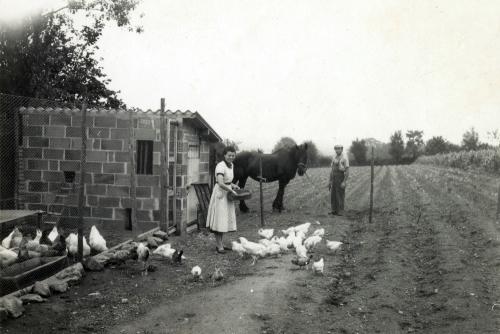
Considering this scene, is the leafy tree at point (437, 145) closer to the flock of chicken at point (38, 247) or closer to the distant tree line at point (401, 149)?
the distant tree line at point (401, 149)

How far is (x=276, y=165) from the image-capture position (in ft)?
50.1

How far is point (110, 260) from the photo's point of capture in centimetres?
770

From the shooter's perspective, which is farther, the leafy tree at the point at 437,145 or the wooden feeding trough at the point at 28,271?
the leafy tree at the point at 437,145

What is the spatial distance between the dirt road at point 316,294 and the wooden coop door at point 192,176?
1.22m

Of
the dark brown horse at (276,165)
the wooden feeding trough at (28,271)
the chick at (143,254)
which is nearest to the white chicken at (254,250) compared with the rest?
the chick at (143,254)

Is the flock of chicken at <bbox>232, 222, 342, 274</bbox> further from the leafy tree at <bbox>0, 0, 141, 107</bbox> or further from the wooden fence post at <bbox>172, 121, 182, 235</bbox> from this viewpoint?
the leafy tree at <bbox>0, 0, 141, 107</bbox>

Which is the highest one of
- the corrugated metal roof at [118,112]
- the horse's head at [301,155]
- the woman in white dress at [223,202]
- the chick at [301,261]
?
the corrugated metal roof at [118,112]

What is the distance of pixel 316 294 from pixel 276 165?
8.95m

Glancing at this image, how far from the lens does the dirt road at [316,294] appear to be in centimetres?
531

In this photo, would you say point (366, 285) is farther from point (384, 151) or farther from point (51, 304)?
point (384, 151)

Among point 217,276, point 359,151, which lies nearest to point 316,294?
point 217,276

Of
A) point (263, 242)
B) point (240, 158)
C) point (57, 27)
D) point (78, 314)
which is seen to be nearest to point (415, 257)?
point (263, 242)

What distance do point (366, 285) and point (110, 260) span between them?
414cm

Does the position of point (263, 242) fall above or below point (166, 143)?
below
